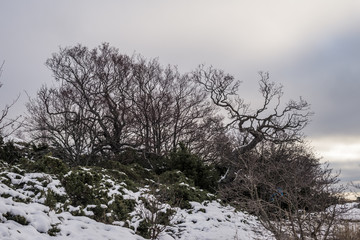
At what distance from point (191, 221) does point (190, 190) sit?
7.52 ft

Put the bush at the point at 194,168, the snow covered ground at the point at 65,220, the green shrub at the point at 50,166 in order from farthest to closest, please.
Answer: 1. the bush at the point at 194,168
2. the green shrub at the point at 50,166
3. the snow covered ground at the point at 65,220

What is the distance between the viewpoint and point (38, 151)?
13.3 meters

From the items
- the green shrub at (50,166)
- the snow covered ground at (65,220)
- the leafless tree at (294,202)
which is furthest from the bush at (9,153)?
the leafless tree at (294,202)

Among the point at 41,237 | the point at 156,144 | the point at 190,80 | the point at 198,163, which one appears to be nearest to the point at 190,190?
the point at 198,163

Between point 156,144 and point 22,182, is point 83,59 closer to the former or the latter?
point 156,144

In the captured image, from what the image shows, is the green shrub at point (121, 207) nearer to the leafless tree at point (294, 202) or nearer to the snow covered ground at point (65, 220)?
the snow covered ground at point (65, 220)

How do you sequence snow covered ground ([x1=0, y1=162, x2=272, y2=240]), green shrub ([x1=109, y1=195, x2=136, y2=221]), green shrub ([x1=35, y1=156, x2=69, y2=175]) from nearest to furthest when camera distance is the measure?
snow covered ground ([x1=0, y1=162, x2=272, y2=240]), green shrub ([x1=109, y1=195, x2=136, y2=221]), green shrub ([x1=35, y1=156, x2=69, y2=175])

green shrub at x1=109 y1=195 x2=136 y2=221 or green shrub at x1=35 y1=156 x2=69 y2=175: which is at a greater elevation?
green shrub at x1=35 y1=156 x2=69 y2=175

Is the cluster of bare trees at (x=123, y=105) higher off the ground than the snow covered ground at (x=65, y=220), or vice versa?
the cluster of bare trees at (x=123, y=105)

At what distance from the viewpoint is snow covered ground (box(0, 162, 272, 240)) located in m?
5.14

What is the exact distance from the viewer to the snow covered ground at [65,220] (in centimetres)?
514

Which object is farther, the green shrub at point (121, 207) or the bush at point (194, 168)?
the bush at point (194, 168)

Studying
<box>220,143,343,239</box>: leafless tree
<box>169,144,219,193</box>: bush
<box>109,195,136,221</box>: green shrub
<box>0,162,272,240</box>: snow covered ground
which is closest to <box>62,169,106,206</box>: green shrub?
<box>0,162,272,240</box>: snow covered ground

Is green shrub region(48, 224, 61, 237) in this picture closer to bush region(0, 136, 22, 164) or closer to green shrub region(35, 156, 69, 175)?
green shrub region(35, 156, 69, 175)
